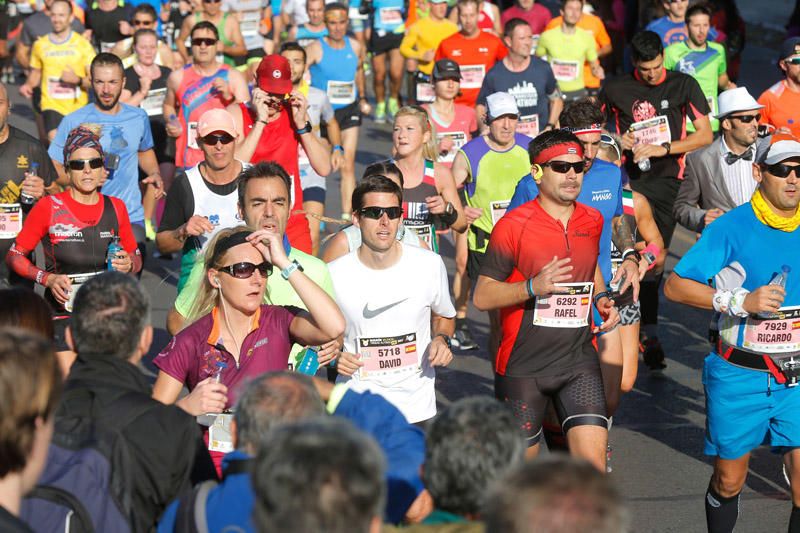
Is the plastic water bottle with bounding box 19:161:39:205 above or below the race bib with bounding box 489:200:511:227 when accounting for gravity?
above

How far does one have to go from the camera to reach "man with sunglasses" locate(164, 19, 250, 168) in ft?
32.8

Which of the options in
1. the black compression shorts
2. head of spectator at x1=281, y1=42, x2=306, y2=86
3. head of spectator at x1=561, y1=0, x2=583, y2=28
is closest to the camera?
the black compression shorts

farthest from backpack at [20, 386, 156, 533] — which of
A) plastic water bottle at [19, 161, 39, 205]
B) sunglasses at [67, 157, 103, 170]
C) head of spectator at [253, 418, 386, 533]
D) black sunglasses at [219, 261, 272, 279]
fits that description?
plastic water bottle at [19, 161, 39, 205]

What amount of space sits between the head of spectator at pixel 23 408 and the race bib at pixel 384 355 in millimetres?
2696

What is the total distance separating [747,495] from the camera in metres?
6.64

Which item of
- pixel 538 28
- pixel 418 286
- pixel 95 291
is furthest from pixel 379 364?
pixel 538 28

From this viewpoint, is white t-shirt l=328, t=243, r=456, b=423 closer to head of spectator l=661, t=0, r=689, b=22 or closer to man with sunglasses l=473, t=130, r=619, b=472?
man with sunglasses l=473, t=130, r=619, b=472

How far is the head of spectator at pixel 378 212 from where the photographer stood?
5.80m

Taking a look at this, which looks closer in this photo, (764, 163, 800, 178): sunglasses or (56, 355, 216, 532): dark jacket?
(56, 355, 216, 532): dark jacket

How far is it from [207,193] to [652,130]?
373cm

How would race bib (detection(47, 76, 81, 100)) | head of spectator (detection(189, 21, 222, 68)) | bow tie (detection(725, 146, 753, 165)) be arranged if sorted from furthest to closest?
Answer: race bib (detection(47, 76, 81, 100)) < head of spectator (detection(189, 21, 222, 68)) < bow tie (detection(725, 146, 753, 165))

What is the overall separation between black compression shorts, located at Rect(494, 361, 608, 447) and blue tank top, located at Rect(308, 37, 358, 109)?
7.46m

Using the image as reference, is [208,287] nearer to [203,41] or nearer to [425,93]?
[203,41]

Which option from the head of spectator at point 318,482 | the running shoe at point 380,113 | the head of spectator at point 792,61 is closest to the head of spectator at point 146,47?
the head of spectator at point 792,61
